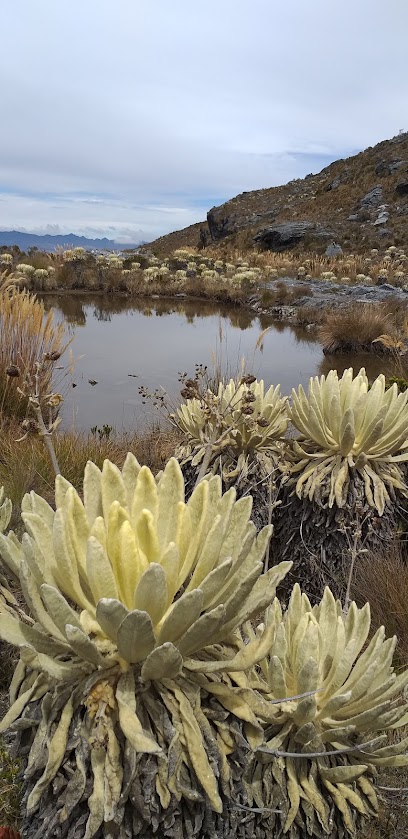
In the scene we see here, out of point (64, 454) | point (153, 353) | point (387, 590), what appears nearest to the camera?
point (387, 590)

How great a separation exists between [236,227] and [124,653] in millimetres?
45874

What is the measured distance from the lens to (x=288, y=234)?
114 feet

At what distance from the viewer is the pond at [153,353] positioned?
6812mm

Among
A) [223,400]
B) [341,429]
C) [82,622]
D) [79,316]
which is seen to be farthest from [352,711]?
[79,316]

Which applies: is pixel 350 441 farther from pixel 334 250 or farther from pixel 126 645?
pixel 334 250

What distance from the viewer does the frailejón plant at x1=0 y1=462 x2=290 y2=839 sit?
1049mm

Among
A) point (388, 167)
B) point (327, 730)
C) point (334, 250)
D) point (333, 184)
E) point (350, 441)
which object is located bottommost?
point (327, 730)

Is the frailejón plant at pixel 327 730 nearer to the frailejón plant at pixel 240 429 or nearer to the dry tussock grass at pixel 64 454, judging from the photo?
the frailejón plant at pixel 240 429

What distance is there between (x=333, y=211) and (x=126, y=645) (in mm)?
43377

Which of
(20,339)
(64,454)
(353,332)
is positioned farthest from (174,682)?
(353,332)

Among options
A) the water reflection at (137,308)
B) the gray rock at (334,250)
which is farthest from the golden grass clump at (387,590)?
the gray rock at (334,250)

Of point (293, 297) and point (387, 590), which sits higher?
point (293, 297)

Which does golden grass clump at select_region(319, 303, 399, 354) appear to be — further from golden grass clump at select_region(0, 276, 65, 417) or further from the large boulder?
the large boulder

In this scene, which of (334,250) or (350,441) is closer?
(350,441)
